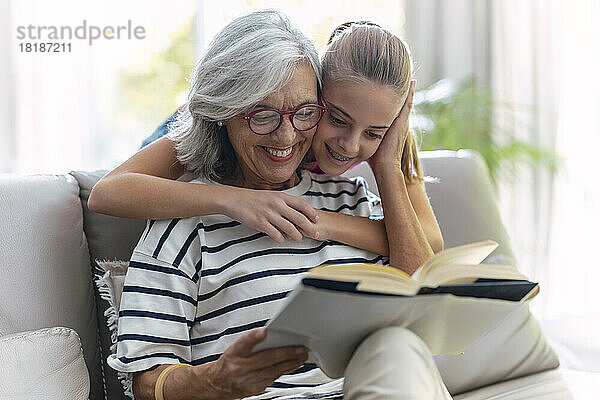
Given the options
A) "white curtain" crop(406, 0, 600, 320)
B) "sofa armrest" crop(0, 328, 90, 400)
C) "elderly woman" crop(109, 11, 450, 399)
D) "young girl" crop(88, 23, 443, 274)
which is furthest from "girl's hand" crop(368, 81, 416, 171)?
"white curtain" crop(406, 0, 600, 320)

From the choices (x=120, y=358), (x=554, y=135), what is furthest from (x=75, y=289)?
(x=554, y=135)

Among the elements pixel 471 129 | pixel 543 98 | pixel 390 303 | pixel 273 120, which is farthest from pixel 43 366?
pixel 543 98

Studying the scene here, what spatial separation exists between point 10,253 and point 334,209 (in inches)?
27.1

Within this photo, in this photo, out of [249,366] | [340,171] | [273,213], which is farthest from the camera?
[340,171]

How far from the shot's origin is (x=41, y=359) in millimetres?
1446

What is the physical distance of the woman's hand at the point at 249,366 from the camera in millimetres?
1122

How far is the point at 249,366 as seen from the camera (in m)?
1.15

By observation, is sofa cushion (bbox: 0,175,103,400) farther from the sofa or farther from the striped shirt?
the striped shirt

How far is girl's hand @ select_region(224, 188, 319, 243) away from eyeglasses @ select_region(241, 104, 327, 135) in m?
0.13

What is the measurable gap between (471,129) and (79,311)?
2258 mm

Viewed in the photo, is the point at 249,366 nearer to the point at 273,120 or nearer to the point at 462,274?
the point at 462,274

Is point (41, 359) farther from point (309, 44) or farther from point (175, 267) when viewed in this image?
point (309, 44)

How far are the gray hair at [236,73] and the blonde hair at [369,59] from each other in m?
0.04

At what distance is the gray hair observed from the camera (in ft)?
4.53
